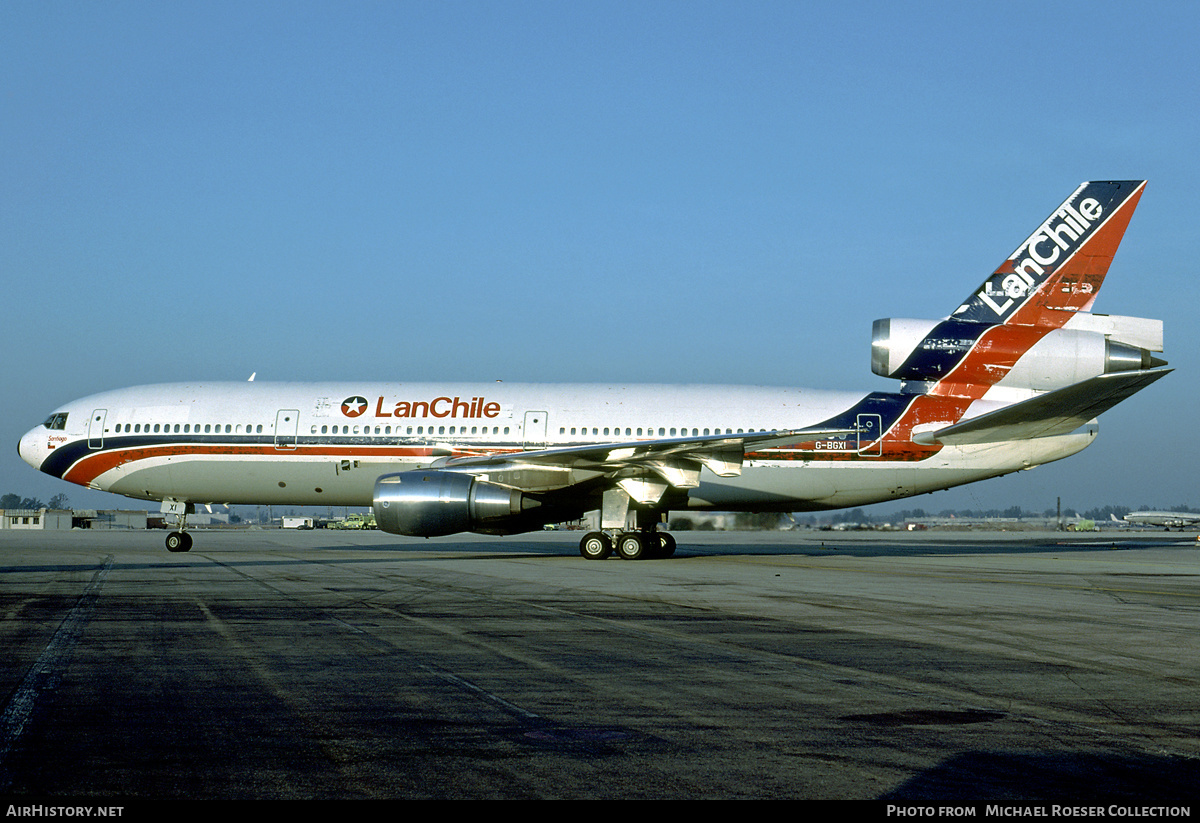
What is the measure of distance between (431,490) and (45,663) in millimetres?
14153

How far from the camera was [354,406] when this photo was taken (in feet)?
86.7

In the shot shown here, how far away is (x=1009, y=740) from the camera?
223 inches

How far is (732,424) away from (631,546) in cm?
400

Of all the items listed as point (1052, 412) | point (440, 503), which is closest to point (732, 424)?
point (1052, 412)

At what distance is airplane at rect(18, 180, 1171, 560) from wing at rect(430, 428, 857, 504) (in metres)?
0.07

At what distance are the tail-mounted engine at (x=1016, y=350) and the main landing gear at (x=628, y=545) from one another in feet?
22.6

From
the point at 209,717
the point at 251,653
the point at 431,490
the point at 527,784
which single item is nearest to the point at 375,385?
the point at 431,490

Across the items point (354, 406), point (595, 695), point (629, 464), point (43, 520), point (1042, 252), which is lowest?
point (43, 520)

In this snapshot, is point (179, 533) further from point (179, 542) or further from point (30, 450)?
point (30, 450)

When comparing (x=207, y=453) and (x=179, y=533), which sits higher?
(x=207, y=453)

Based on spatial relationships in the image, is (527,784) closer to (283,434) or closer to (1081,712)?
(1081,712)

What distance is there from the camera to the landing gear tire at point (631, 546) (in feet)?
80.1

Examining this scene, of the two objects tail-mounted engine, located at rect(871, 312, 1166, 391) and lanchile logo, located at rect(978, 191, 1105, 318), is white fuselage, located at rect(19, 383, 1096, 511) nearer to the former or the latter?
tail-mounted engine, located at rect(871, 312, 1166, 391)

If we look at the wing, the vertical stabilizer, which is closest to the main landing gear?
the wing
